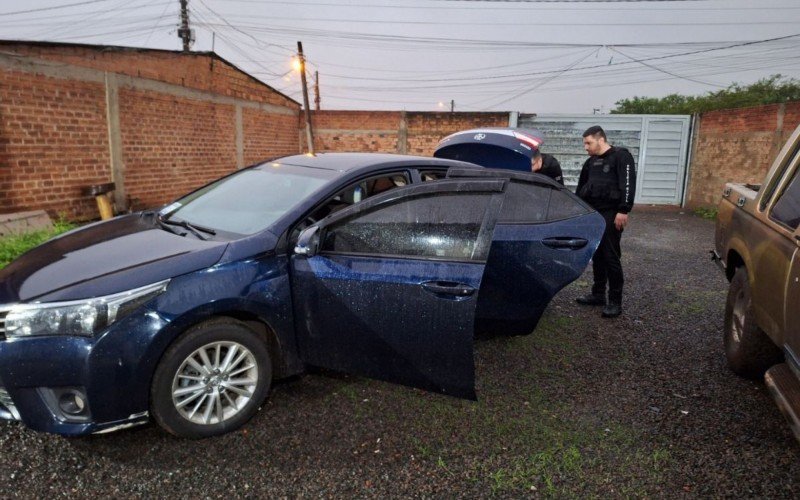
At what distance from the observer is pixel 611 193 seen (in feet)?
15.0

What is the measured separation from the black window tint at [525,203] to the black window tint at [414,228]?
2.88 feet

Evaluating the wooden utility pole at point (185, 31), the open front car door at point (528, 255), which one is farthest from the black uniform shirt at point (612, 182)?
the wooden utility pole at point (185, 31)

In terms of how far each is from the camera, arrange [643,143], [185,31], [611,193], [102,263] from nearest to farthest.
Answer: [102,263]
[611,193]
[643,143]
[185,31]

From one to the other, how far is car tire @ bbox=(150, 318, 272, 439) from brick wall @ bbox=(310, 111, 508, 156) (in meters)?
12.1

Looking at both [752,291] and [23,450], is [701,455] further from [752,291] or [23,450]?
[23,450]

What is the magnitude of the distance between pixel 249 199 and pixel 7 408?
1.66 m

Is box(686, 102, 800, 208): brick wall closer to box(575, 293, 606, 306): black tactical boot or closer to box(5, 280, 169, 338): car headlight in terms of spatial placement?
box(575, 293, 606, 306): black tactical boot

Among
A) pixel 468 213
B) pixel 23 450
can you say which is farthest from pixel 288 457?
pixel 468 213

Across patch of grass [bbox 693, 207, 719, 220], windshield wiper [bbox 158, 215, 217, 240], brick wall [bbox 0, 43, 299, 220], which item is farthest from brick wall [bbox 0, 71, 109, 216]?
patch of grass [bbox 693, 207, 719, 220]

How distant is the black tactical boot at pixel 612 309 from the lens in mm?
4676

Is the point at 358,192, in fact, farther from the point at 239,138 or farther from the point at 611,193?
the point at 239,138

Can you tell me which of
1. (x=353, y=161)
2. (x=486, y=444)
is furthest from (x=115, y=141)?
(x=486, y=444)

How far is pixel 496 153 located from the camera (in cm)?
571

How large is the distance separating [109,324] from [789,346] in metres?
3.24
